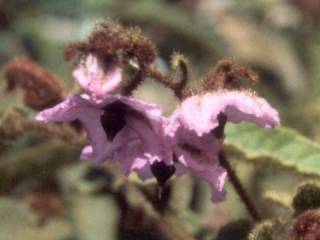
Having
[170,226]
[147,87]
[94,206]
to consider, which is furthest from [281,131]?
[147,87]

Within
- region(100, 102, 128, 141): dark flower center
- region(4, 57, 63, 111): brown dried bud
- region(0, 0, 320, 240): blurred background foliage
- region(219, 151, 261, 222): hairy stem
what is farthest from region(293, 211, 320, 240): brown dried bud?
region(4, 57, 63, 111): brown dried bud

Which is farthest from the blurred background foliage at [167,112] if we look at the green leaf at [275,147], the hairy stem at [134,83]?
the hairy stem at [134,83]

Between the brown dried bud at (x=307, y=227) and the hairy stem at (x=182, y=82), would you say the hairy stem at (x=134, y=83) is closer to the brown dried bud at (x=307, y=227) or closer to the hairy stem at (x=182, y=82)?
the hairy stem at (x=182, y=82)

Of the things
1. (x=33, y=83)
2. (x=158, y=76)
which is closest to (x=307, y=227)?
(x=158, y=76)

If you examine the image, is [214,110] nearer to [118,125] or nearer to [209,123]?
[209,123]

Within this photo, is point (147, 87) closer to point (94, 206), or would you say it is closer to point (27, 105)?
point (94, 206)

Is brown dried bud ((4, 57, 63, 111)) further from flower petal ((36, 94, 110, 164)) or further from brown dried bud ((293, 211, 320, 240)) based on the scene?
brown dried bud ((293, 211, 320, 240))
